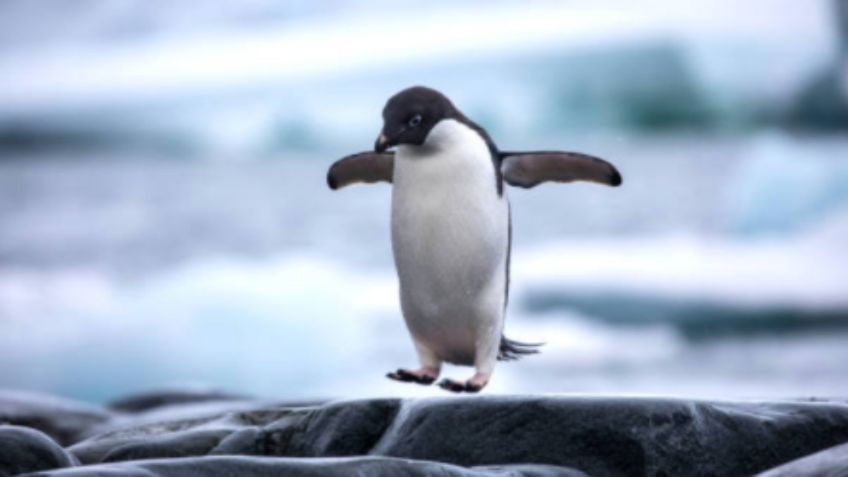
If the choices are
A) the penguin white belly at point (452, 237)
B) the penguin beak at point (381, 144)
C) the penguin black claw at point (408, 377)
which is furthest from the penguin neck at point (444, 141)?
the penguin black claw at point (408, 377)

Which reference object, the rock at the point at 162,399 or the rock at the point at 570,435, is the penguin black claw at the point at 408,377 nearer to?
the rock at the point at 570,435

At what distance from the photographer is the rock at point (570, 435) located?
2.47m

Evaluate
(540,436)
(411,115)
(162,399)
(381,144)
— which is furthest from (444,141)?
(162,399)

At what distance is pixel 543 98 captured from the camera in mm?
13500

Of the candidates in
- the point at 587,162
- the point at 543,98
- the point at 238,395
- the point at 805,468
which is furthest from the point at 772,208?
the point at 805,468

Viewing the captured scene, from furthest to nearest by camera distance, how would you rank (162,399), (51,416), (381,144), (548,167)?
(162,399), (51,416), (548,167), (381,144)

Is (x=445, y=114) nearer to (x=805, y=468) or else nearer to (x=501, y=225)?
(x=501, y=225)

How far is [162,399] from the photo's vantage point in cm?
453

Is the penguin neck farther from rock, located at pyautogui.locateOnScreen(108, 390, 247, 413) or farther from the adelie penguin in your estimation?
rock, located at pyautogui.locateOnScreen(108, 390, 247, 413)

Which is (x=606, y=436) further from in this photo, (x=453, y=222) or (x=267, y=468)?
(x=267, y=468)

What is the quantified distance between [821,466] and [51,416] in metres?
2.33

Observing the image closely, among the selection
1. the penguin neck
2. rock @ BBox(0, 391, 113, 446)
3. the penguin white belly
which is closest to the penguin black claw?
the penguin white belly

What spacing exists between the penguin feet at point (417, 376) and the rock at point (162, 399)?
5.33 feet

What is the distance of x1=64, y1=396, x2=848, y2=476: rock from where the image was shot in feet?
8.11
